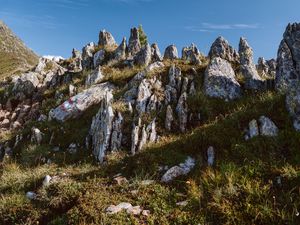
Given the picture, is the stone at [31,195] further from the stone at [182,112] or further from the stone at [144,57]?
the stone at [144,57]

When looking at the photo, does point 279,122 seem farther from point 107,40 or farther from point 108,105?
point 107,40

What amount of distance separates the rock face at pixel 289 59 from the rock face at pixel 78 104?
10470mm

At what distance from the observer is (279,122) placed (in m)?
11.6

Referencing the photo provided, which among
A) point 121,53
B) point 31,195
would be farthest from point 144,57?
point 31,195

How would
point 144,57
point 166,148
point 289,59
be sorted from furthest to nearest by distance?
point 144,57
point 289,59
point 166,148

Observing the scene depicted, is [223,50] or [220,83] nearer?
[220,83]

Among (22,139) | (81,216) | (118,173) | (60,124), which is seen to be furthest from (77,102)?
(81,216)

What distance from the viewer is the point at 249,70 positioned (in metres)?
17.2

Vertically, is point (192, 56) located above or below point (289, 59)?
above

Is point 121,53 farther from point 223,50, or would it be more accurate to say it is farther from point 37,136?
point 37,136

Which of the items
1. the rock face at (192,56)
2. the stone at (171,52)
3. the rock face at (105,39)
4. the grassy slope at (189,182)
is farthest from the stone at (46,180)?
the rock face at (105,39)

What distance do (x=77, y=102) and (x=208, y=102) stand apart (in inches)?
346

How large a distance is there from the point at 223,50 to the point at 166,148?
1209cm

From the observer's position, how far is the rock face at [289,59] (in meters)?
Answer: 14.4
